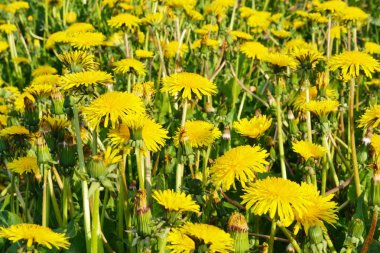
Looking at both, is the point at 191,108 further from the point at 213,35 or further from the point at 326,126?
the point at 213,35

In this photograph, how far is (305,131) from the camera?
210 centimetres

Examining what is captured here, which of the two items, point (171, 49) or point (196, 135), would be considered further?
point (171, 49)

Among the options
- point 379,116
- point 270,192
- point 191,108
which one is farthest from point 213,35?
point 270,192

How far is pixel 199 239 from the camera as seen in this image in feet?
4.00

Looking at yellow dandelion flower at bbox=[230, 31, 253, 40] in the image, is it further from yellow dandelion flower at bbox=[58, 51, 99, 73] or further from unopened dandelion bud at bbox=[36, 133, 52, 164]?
unopened dandelion bud at bbox=[36, 133, 52, 164]

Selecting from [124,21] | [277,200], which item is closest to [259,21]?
[124,21]

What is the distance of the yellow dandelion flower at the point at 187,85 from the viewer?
168 cm

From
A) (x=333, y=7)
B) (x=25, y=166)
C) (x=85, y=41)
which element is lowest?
(x=25, y=166)

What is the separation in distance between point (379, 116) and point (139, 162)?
2.57 feet

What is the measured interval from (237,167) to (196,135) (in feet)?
1.04

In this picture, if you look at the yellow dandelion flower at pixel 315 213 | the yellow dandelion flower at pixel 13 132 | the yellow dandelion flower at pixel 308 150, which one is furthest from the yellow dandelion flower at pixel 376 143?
the yellow dandelion flower at pixel 13 132

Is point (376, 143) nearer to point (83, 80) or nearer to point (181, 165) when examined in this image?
point (181, 165)

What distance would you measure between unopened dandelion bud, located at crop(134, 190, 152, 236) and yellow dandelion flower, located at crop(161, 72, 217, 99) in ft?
1.57

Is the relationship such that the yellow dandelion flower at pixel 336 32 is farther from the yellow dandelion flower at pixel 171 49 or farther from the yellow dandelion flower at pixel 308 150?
the yellow dandelion flower at pixel 308 150
